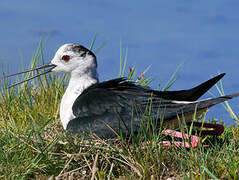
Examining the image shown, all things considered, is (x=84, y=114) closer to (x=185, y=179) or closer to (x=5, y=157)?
(x=5, y=157)

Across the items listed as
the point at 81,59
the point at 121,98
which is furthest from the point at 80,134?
the point at 81,59

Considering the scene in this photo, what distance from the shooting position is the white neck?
571cm

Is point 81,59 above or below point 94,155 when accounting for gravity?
above

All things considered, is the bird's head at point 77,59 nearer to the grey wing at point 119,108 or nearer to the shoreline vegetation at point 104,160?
the grey wing at point 119,108

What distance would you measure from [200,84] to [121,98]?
4.03 ft

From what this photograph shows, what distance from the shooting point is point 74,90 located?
5.98 meters

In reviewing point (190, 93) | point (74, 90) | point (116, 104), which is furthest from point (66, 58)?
point (190, 93)

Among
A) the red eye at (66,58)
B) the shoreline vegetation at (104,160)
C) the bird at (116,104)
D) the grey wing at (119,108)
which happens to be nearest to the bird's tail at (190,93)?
the bird at (116,104)

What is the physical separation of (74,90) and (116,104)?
3.59 ft

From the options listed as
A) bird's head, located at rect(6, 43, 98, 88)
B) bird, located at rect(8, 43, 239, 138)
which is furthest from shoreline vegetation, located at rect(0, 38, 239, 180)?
bird's head, located at rect(6, 43, 98, 88)

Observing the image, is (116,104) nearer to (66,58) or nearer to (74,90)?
(74,90)

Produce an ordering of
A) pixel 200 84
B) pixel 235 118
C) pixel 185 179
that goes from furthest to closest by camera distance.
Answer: pixel 235 118, pixel 200 84, pixel 185 179

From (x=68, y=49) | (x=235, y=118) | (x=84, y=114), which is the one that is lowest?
(x=235, y=118)

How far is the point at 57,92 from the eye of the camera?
738 centimetres
